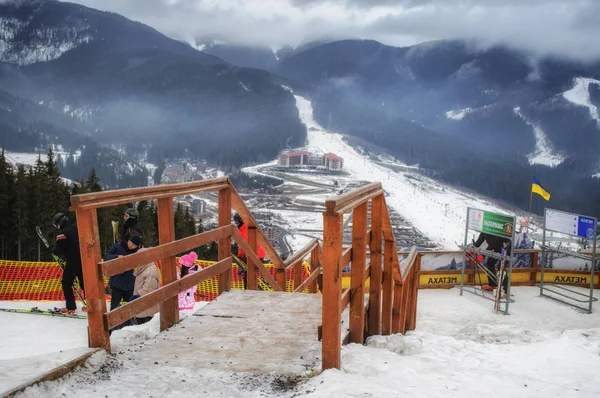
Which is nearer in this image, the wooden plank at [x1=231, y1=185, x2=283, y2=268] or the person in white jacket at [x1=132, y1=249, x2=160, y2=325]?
the wooden plank at [x1=231, y1=185, x2=283, y2=268]

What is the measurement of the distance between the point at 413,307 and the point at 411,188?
133m

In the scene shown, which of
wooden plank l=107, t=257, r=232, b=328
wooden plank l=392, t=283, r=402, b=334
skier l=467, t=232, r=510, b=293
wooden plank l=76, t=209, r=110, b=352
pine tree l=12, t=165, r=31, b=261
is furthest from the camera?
pine tree l=12, t=165, r=31, b=261

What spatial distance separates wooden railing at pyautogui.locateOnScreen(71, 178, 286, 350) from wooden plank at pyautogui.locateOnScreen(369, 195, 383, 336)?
158 centimetres

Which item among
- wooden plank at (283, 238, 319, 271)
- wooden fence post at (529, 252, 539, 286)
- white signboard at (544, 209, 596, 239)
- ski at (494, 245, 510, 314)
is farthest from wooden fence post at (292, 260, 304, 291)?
wooden fence post at (529, 252, 539, 286)

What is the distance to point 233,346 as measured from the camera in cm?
396

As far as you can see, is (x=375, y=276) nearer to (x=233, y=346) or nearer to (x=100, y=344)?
(x=233, y=346)

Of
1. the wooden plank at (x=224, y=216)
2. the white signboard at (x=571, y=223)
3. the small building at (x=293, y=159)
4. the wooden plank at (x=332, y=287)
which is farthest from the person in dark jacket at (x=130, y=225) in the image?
the small building at (x=293, y=159)

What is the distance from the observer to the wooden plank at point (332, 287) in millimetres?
3066

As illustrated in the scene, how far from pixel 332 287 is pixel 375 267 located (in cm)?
125

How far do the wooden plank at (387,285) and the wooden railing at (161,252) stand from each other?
67.1 inches

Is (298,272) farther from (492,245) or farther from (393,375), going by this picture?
(492,245)

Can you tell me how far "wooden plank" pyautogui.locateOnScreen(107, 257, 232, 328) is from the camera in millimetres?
3631

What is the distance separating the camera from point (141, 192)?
3795 mm

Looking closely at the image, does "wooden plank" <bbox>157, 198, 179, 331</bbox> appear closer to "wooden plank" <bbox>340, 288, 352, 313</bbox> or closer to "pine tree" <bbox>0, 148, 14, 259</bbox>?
"wooden plank" <bbox>340, 288, 352, 313</bbox>
